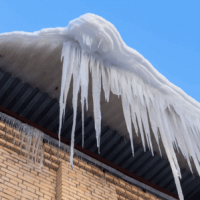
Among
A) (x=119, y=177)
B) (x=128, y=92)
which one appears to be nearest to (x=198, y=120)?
(x=128, y=92)

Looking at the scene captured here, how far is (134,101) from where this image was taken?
4.19 m

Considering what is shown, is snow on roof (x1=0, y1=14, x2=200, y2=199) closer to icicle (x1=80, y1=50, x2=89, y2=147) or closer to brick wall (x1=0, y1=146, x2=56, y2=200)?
icicle (x1=80, y1=50, x2=89, y2=147)

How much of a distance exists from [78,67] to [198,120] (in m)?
1.92

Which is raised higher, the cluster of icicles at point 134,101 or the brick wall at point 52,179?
the cluster of icicles at point 134,101

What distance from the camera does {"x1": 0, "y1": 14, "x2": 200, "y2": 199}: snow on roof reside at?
3740mm

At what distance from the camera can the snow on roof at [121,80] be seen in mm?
3740

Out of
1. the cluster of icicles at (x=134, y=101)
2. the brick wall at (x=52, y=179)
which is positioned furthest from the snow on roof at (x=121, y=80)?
the brick wall at (x=52, y=179)

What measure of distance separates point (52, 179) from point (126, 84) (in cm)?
164

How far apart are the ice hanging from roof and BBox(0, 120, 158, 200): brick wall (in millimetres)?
940

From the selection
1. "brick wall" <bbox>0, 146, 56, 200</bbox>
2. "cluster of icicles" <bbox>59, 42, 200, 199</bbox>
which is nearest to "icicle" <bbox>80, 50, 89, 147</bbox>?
"cluster of icicles" <bbox>59, 42, 200, 199</bbox>

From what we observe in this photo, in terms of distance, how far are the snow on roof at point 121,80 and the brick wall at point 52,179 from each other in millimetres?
981

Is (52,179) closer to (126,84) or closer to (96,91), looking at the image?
(96,91)

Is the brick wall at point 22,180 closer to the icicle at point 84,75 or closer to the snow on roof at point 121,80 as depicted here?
the snow on roof at point 121,80

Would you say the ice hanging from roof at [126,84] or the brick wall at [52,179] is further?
the brick wall at [52,179]
